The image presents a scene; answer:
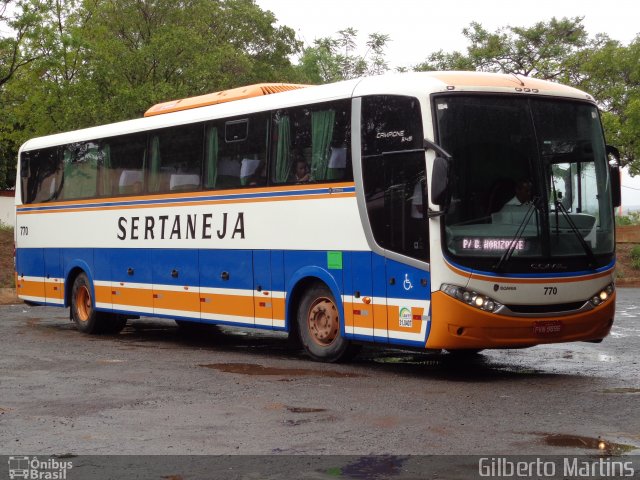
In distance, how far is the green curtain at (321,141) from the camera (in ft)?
46.9

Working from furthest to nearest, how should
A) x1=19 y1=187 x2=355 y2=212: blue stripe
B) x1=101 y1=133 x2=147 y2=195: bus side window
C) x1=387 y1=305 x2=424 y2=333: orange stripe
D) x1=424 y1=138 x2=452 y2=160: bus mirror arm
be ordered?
x1=101 y1=133 x2=147 y2=195: bus side window < x1=19 y1=187 x2=355 y2=212: blue stripe < x1=387 y1=305 x2=424 y2=333: orange stripe < x1=424 y1=138 x2=452 y2=160: bus mirror arm

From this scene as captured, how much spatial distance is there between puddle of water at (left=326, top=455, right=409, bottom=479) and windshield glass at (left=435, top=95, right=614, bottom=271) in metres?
4.75

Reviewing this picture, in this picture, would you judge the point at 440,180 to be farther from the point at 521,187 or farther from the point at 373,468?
the point at 373,468

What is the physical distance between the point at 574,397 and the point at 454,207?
8.43 ft

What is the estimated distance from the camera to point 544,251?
41.7 feet

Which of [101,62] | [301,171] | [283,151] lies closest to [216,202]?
[283,151]

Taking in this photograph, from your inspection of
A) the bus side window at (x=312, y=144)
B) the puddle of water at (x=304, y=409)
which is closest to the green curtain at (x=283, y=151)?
the bus side window at (x=312, y=144)

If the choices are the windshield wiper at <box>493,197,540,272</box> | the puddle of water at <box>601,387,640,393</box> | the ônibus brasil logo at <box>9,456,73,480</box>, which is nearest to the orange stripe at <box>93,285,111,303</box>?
the windshield wiper at <box>493,197,540,272</box>

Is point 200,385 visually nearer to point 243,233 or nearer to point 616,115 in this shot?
point 243,233

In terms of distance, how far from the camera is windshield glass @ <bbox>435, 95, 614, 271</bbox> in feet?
41.1

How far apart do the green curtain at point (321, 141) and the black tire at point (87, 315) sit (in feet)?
22.7

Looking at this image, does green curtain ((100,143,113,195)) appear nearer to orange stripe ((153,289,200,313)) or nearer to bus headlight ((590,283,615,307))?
orange stripe ((153,289,200,313))

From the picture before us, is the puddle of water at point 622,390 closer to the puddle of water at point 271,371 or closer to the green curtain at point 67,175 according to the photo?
the puddle of water at point 271,371

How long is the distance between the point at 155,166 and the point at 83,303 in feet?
12.1
